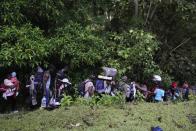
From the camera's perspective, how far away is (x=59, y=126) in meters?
10.7

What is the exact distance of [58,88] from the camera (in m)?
13.4

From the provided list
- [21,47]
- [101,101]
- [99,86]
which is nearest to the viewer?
[21,47]

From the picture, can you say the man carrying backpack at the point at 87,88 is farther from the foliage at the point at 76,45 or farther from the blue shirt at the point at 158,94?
the blue shirt at the point at 158,94

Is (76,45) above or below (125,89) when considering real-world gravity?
above

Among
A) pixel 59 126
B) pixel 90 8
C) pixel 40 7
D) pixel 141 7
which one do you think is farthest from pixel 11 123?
pixel 141 7

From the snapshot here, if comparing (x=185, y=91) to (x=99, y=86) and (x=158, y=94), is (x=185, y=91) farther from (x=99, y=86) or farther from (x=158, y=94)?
(x=99, y=86)

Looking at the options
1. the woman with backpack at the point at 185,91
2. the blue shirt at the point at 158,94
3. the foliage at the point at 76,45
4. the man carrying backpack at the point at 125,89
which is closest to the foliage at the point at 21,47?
the foliage at the point at 76,45

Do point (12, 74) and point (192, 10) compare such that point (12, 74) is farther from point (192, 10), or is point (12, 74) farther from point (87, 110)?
point (192, 10)

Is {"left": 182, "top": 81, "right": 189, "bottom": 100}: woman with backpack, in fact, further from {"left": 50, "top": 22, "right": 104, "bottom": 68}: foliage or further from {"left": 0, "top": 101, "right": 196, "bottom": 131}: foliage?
{"left": 50, "top": 22, "right": 104, "bottom": 68}: foliage

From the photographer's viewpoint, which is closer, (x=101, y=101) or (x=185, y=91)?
(x=101, y=101)

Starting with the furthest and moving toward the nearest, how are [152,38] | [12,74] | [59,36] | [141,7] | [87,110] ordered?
1. [141,7]
2. [152,38]
3. [59,36]
4. [12,74]
5. [87,110]

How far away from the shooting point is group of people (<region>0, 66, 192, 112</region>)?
12992mm

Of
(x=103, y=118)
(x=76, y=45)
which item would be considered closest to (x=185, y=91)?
(x=76, y=45)

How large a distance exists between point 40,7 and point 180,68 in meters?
6.44
